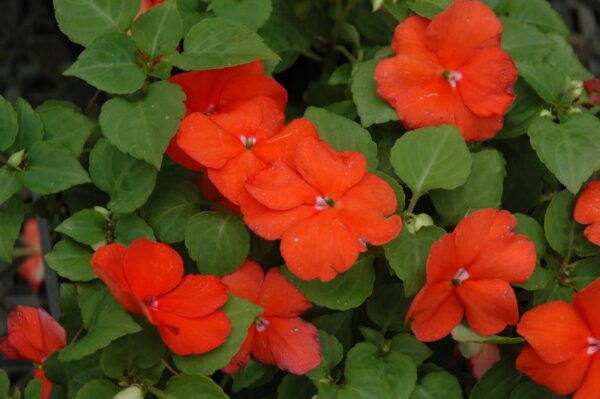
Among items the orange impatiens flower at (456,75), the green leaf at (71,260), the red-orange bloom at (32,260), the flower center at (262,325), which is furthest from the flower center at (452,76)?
the red-orange bloom at (32,260)

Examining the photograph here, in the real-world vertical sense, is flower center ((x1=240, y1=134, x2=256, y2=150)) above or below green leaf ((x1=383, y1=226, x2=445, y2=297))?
above

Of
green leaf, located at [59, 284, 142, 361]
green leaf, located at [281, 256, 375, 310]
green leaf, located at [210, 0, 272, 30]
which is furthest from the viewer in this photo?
green leaf, located at [210, 0, 272, 30]

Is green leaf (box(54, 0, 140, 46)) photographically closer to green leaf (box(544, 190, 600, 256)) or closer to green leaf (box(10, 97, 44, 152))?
green leaf (box(10, 97, 44, 152))

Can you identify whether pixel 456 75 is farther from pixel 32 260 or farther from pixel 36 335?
pixel 32 260

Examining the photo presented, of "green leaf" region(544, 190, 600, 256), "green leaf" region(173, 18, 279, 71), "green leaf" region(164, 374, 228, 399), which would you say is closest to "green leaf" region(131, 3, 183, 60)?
"green leaf" region(173, 18, 279, 71)

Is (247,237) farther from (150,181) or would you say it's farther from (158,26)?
(158,26)

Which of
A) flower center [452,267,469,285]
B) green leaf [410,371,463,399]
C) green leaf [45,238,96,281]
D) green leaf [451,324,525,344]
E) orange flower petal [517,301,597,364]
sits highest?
flower center [452,267,469,285]

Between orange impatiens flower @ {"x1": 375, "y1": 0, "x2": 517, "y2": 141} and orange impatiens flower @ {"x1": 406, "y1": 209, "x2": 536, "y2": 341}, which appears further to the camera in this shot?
orange impatiens flower @ {"x1": 375, "y1": 0, "x2": 517, "y2": 141}
